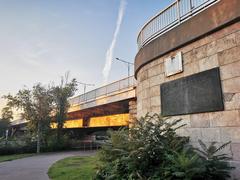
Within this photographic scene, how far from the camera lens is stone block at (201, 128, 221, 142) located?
5142 mm

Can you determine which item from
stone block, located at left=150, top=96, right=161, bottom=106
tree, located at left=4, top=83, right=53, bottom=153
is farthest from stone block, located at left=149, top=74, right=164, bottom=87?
tree, located at left=4, top=83, right=53, bottom=153

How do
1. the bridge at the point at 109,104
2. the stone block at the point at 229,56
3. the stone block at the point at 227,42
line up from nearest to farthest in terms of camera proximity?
the stone block at the point at 229,56, the stone block at the point at 227,42, the bridge at the point at 109,104

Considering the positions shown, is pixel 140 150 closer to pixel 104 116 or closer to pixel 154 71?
pixel 154 71

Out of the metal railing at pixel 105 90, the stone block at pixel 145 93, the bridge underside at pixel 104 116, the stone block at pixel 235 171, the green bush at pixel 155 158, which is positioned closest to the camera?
the green bush at pixel 155 158

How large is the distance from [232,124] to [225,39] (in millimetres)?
2152

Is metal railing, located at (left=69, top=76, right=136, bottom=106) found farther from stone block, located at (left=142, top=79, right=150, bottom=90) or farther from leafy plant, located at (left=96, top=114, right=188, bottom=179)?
leafy plant, located at (left=96, top=114, right=188, bottom=179)

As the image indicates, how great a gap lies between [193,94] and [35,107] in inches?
708

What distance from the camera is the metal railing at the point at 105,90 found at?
14.8 metres

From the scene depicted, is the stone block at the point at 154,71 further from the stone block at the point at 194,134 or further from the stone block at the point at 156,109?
the stone block at the point at 194,134

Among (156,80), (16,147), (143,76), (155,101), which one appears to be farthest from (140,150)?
(16,147)

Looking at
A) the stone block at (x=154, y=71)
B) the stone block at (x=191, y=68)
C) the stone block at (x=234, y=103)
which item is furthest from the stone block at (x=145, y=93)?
the stone block at (x=234, y=103)

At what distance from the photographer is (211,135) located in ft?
17.3

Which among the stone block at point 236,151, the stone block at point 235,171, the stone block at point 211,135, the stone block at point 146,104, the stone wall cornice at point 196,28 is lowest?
the stone block at point 235,171

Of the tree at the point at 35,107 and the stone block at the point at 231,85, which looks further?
the tree at the point at 35,107
